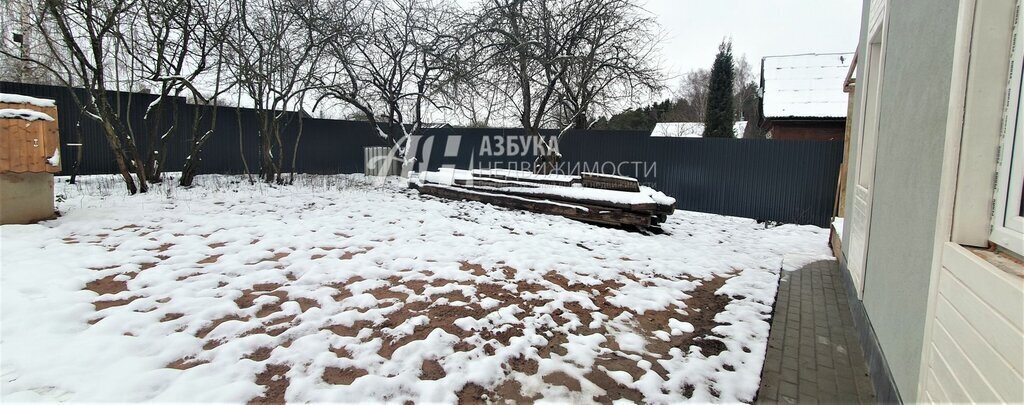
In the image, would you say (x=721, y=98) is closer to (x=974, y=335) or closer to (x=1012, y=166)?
(x=1012, y=166)

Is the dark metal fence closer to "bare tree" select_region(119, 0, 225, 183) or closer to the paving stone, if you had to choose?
"bare tree" select_region(119, 0, 225, 183)

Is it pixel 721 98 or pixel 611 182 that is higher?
pixel 721 98

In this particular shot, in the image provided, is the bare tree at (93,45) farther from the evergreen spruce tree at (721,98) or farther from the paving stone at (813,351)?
the evergreen spruce tree at (721,98)

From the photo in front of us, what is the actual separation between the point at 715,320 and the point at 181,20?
9.52 meters

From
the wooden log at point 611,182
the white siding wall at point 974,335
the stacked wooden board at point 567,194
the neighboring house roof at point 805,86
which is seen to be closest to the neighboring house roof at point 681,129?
the neighboring house roof at point 805,86

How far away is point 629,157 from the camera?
32.7 feet

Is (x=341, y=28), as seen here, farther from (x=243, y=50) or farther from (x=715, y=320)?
(x=715, y=320)

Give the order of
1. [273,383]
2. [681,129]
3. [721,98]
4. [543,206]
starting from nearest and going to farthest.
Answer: [273,383], [543,206], [721,98], [681,129]

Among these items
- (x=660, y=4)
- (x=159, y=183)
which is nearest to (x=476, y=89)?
(x=660, y=4)

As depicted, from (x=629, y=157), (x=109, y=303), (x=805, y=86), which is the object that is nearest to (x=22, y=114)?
(x=109, y=303)

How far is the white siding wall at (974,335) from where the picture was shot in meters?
1.05

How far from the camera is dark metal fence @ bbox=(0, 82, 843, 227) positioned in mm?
7992

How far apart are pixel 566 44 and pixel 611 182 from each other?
3398 millimetres

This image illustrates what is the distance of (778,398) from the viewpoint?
2.22m
